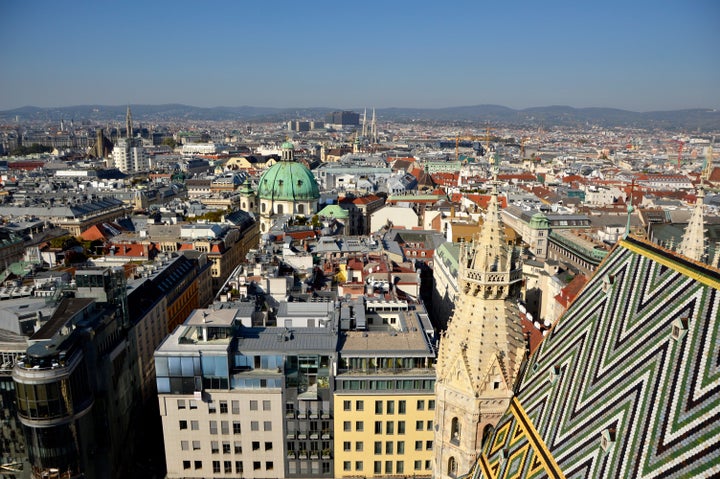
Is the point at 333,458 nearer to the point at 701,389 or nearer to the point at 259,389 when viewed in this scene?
the point at 259,389

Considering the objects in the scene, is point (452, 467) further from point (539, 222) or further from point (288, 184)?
point (288, 184)

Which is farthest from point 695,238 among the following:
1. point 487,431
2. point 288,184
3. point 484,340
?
point 288,184

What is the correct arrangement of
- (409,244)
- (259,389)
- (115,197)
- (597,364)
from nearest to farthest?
(597,364), (259,389), (409,244), (115,197)

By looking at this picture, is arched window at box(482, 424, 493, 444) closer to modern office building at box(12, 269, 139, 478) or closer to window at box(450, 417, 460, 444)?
window at box(450, 417, 460, 444)

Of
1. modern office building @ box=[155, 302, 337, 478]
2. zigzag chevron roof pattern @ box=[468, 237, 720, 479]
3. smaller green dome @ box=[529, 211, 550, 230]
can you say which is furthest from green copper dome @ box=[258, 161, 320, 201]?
zigzag chevron roof pattern @ box=[468, 237, 720, 479]

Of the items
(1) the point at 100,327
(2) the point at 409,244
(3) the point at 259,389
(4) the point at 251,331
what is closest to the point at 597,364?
(3) the point at 259,389

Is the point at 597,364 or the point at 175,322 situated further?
the point at 175,322

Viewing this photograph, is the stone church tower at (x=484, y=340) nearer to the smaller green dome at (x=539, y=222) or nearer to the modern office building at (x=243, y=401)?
the modern office building at (x=243, y=401)
